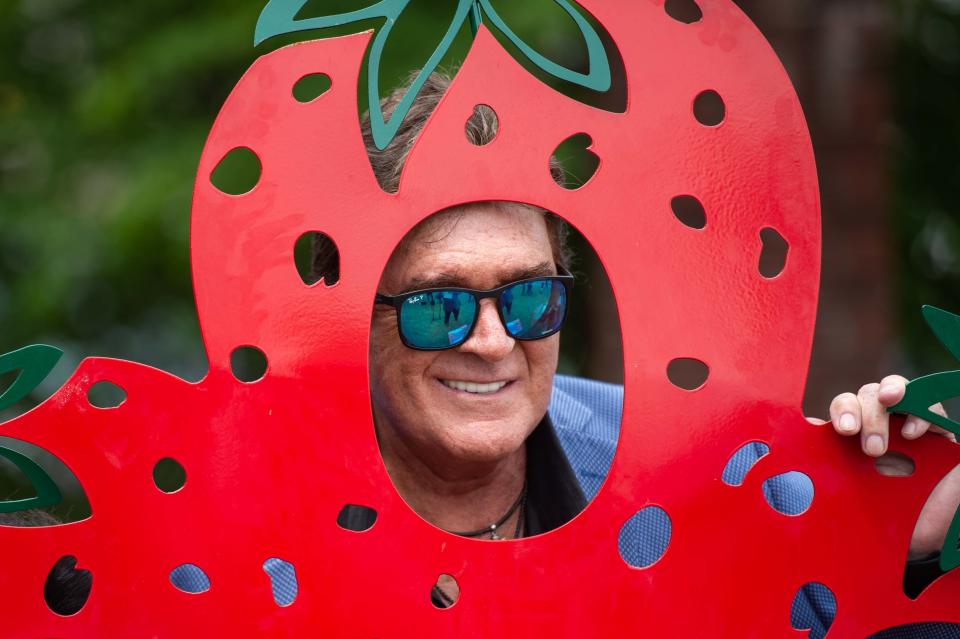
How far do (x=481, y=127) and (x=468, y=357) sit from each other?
0.44 metres

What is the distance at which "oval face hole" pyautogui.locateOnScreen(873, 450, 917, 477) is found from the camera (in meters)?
2.13

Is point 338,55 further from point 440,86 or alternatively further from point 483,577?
point 483,577

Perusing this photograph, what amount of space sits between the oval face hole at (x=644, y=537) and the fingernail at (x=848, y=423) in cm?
46

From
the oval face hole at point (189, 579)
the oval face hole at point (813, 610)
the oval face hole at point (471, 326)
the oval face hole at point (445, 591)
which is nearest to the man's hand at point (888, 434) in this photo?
the oval face hole at point (813, 610)

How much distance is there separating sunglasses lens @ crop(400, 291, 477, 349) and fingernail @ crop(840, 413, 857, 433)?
0.66m

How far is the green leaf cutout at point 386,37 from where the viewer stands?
204 cm

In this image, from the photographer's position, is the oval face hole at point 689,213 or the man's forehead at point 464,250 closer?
the man's forehead at point 464,250

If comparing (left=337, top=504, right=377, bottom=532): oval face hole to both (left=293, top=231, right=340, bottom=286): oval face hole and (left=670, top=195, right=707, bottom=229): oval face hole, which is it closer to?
(left=293, top=231, right=340, bottom=286): oval face hole

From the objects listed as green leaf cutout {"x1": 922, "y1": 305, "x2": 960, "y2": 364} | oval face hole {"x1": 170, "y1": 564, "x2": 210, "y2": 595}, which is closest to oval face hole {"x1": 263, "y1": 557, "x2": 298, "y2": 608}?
oval face hole {"x1": 170, "y1": 564, "x2": 210, "y2": 595}

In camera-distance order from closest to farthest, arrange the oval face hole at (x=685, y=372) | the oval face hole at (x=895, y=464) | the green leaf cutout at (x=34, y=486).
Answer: the green leaf cutout at (x=34, y=486) < the oval face hole at (x=895, y=464) < the oval face hole at (x=685, y=372)

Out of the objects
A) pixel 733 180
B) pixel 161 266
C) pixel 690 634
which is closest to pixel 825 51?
pixel 161 266

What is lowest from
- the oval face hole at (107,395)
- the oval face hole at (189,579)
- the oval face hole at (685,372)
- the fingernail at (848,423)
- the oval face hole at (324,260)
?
the oval face hole at (107,395)

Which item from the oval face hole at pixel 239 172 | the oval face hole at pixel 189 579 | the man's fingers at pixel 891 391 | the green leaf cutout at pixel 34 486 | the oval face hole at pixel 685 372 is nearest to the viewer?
the green leaf cutout at pixel 34 486

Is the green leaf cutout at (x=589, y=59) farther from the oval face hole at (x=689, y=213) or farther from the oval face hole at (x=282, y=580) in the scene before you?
the oval face hole at (x=689, y=213)
